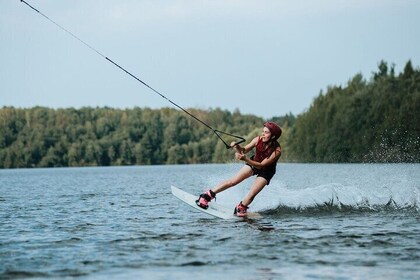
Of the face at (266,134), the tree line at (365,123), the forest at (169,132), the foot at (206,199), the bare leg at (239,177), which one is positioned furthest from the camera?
the forest at (169,132)

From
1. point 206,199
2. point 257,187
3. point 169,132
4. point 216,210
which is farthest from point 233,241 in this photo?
point 169,132

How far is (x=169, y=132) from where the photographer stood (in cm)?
16900

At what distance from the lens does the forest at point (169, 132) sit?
9625cm

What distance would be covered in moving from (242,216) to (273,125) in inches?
82.4

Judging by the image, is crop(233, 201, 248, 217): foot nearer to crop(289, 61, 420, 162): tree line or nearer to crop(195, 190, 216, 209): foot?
crop(195, 190, 216, 209): foot

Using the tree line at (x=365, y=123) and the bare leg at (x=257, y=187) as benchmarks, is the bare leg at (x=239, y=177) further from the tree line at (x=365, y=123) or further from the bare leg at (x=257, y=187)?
the tree line at (x=365, y=123)

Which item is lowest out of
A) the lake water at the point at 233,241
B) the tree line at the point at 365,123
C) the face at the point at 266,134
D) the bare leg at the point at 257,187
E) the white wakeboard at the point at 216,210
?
the lake water at the point at 233,241

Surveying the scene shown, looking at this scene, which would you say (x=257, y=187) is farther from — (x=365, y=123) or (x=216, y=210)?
(x=365, y=123)

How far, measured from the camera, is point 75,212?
22.5 metres

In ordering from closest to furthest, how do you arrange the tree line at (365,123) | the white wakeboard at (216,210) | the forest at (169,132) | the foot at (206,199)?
1. the foot at (206,199)
2. the white wakeboard at (216,210)
3. the tree line at (365,123)
4. the forest at (169,132)

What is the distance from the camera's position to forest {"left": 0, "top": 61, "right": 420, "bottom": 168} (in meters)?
96.2

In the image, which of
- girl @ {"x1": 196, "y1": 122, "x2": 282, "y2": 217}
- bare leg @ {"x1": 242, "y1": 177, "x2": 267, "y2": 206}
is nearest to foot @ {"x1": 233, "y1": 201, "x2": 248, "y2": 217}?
girl @ {"x1": 196, "y1": 122, "x2": 282, "y2": 217}

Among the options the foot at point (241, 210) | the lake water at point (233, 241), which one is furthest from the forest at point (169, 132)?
the foot at point (241, 210)

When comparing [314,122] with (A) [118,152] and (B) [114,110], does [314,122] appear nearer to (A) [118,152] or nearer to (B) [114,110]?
(A) [118,152]
